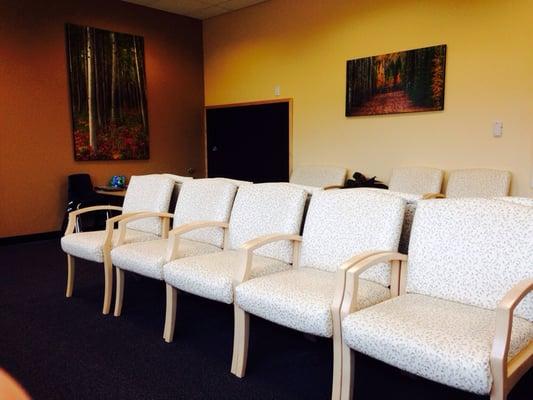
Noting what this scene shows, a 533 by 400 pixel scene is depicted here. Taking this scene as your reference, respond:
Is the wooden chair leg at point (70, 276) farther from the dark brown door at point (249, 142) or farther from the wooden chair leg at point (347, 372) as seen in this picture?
the dark brown door at point (249, 142)

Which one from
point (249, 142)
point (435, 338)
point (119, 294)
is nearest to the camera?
point (435, 338)

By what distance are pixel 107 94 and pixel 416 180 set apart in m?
3.74

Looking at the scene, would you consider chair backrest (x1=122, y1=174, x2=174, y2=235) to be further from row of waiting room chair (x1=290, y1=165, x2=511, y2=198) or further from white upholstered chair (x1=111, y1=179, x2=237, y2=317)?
row of waiting room chair (x1=290, y1=165, x2=511, y2=198)

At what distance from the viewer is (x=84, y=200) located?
197 inches

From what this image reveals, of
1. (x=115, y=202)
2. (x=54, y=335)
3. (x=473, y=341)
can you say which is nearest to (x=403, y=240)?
(x=473, y=341)

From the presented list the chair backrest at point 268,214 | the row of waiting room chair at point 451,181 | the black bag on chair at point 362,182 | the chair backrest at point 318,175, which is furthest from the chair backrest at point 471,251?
the chair backrest at point 318,175

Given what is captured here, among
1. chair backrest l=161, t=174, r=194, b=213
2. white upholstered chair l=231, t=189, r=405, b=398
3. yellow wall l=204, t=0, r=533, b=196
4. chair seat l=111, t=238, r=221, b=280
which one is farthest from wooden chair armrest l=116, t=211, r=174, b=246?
yellow wall l=204, t=0, r=533, b=196

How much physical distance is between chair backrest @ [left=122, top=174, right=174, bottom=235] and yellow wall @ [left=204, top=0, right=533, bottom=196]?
97.3 inches

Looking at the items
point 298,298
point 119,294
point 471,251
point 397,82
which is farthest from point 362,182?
point 298,298

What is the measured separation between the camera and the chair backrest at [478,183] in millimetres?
3842

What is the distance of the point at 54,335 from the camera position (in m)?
2.53

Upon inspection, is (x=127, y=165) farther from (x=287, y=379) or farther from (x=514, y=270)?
(x=514, y=270)

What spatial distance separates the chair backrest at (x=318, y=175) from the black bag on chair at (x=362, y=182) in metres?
0.20

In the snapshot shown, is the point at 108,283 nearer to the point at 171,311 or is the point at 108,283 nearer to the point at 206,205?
the point at 171,311
